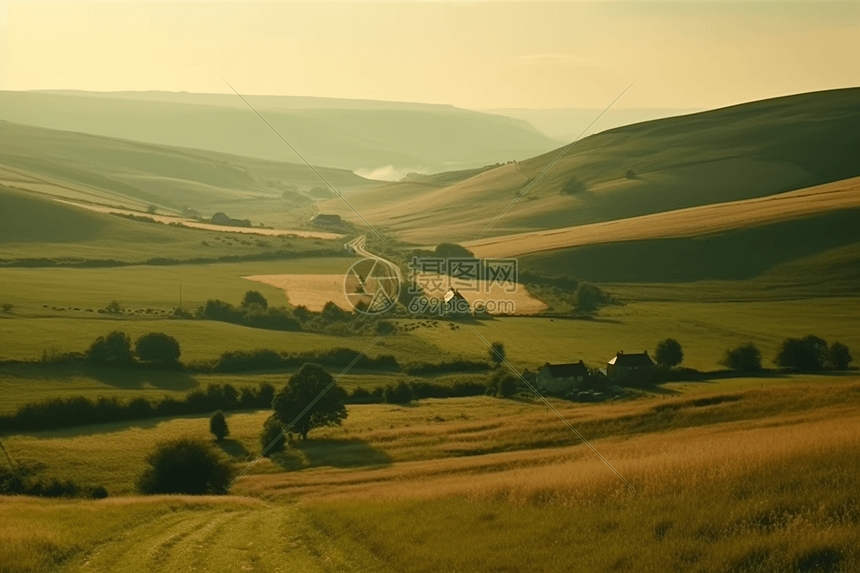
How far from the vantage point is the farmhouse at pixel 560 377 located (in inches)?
2275

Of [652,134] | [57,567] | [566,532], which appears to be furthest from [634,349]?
[652,134]

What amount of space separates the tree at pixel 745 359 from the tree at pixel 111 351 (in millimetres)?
42982

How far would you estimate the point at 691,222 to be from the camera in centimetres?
11812

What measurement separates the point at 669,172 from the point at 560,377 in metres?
113

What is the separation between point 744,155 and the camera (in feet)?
527

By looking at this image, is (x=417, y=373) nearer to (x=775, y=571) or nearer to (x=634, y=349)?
(x=634, y=349)

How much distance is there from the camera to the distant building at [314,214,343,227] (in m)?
162

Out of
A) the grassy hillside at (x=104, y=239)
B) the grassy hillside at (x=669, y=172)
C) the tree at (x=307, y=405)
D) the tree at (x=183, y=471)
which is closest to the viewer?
the tree at (x=183, y=471)

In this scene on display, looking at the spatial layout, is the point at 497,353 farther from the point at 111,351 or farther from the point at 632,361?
the point at 111,351

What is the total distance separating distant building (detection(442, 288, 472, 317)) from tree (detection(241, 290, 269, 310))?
17.2 m

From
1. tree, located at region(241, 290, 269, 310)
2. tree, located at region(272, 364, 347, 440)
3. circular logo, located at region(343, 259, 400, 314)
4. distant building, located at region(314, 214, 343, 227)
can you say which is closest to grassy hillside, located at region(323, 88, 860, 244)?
distant building, located at region(314, 214, 343, 227)

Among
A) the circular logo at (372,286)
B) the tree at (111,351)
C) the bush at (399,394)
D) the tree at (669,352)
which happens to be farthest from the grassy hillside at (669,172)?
the bush at (399,394)

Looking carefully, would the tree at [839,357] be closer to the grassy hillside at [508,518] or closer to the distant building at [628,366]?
the distant building at [628,366]

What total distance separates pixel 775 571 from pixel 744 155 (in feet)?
515
